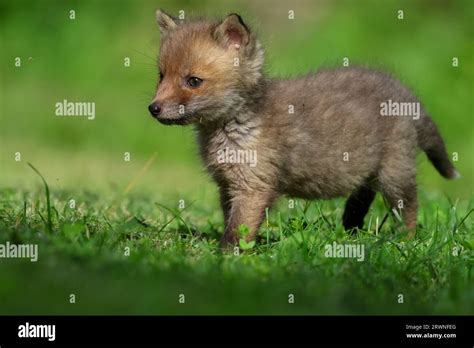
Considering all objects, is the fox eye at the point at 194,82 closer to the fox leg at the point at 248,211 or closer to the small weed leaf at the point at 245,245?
the fox leg at the point at 248,211

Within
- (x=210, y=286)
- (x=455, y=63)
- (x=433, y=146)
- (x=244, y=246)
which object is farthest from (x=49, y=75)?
(x=210, y=286)

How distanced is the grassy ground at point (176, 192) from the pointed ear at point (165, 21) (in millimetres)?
184

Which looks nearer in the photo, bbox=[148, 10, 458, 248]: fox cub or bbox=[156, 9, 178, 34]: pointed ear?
bbox=[148, 10, 458, 248]: fox cub

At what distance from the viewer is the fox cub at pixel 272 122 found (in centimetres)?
647

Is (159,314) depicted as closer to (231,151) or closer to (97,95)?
(231,151)

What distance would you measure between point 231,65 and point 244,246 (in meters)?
1.40

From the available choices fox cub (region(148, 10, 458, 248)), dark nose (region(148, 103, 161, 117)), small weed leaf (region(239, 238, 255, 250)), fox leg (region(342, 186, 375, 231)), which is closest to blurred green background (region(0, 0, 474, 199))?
fox leg (region(342, 186, 375, 231))

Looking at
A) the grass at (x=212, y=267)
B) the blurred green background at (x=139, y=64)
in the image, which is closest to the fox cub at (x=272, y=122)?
the grass at (x=212, y=267)

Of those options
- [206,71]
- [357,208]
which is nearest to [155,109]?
[206,71]

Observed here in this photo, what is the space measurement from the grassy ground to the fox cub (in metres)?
0.30

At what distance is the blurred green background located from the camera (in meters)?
12.9

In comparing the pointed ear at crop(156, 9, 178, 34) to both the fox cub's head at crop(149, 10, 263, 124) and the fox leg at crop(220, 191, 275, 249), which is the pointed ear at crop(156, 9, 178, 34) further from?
the fox leg at crop(220, 191, 275, 249)

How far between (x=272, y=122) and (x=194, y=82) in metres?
0.66
